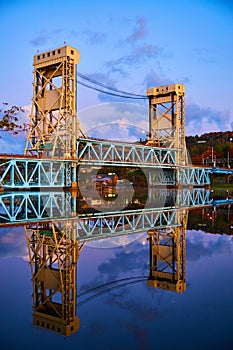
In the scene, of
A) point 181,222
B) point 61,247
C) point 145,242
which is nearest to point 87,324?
point 61,247

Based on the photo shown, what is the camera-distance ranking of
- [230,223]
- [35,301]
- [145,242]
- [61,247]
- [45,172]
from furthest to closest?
[45,172]
[230,223]
[145,242]
[61,247]
[35,301]

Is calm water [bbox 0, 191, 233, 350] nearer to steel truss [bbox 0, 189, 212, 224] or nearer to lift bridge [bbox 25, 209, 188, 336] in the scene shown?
lift bridge [bbox 25, 209, 188, 336]

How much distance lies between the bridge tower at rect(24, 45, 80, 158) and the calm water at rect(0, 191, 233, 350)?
95.4 feet

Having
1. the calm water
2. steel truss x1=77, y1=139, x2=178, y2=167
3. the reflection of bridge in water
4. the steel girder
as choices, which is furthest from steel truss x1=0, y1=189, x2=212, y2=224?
steel truss x1=77, y1=139, x2=178, y2=167

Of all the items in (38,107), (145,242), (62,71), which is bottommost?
(145,242)

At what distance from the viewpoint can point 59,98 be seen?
125ft

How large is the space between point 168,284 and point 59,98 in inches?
1356

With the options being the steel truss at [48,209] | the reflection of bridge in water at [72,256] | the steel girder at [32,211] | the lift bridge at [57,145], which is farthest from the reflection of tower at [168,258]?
the lift bridge at [57,145]

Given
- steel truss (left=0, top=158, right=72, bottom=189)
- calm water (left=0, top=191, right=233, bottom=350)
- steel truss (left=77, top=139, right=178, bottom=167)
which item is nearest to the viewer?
calm water (left=0, top=191, right=233, bottom=350)

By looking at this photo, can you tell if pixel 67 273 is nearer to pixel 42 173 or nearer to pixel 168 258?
pixel 168 258

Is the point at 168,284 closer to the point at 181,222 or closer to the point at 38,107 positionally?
the point at 181,222

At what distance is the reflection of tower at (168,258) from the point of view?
5805 millimetres

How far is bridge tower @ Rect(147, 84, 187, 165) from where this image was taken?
49844 millimetres

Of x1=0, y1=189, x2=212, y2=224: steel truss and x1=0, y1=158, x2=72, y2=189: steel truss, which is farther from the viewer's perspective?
x1=0, y1=158, x2=72, y2=189: steel truss
